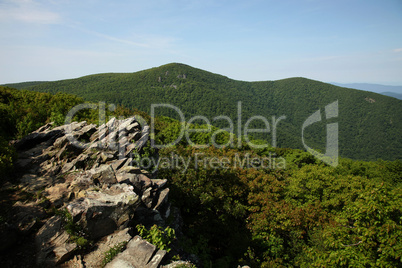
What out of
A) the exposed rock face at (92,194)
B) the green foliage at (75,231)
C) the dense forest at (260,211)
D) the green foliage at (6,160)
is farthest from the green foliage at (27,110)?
the green foliage at (75,231)

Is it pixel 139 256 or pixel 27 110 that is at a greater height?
pixel 27 110

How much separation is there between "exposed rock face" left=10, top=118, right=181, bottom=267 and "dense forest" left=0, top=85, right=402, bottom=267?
1.17m

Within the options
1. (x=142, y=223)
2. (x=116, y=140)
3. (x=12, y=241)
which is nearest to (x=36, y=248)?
(x=12, y=241)

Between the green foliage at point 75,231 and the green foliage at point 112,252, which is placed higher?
the green foliage at point 75,231

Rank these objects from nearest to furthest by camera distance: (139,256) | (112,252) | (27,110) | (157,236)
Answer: (139,256)
(112,252)
(157,236)
(27,110)

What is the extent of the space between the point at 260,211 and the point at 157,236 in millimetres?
8803

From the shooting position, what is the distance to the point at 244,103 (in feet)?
596

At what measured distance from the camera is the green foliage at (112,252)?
5526 millimetres

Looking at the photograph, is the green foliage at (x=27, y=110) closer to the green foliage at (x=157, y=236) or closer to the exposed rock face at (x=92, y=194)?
the exposed rock face at (x=92, y=194)

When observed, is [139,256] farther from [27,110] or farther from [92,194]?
[27,110]

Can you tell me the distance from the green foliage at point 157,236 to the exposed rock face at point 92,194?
30cm

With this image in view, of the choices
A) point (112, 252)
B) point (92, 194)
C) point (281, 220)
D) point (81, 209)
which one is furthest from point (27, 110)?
point (281, 220)

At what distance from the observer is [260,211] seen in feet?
43.1

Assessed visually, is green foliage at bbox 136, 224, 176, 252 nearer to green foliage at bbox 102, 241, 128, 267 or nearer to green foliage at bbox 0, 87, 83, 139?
green foliage at bbox 102, 241, 128, 267
